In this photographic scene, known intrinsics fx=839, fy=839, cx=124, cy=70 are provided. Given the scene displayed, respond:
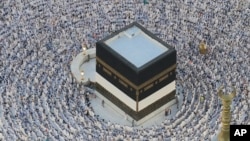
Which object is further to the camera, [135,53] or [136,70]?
[135,53]

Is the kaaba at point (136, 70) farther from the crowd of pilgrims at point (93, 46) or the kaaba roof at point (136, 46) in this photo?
the crowd of pilgrims at point (93, 46)

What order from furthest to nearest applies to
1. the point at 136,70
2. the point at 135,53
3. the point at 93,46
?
the point at 93,46 < the point at 135,53 < the point at 136,70

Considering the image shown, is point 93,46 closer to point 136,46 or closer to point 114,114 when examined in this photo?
point 136,46

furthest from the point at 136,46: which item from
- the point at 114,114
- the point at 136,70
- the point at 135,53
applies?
the point at 114,114

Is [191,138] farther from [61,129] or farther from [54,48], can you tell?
[54,48]

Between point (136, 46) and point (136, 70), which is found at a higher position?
point (136, 46)

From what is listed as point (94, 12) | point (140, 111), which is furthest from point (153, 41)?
point (94, 12)
